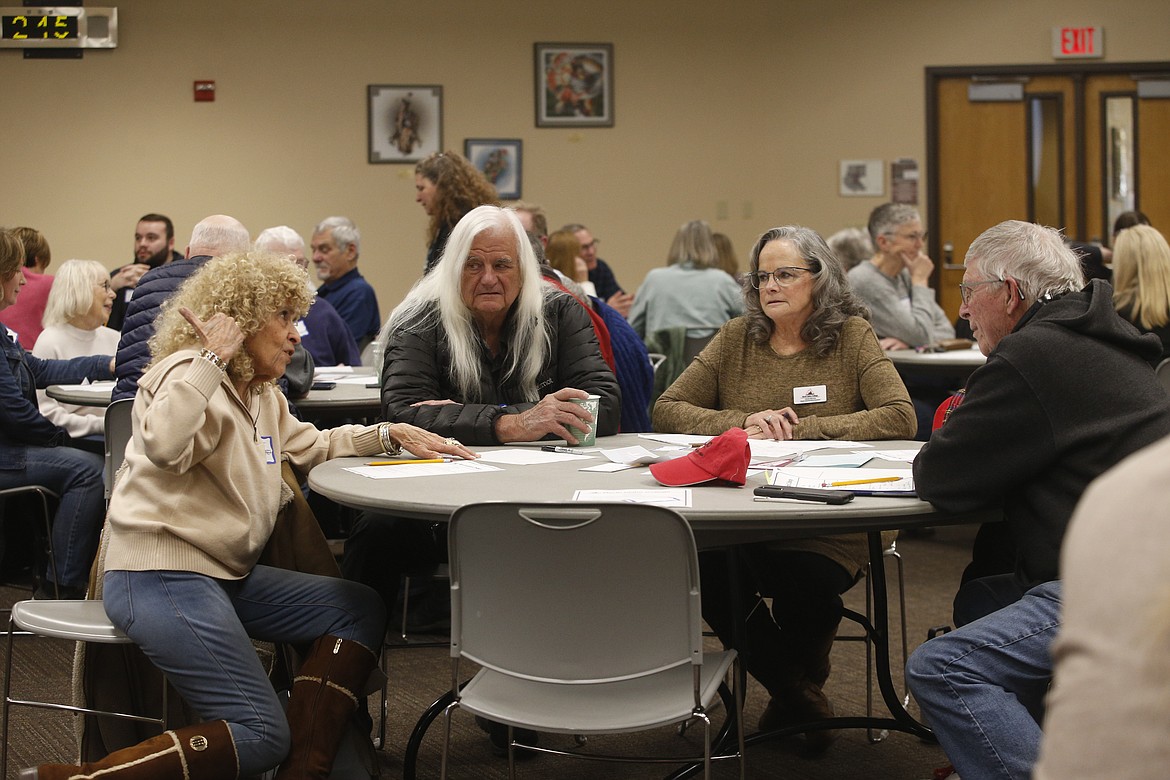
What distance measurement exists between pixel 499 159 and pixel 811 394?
657cm

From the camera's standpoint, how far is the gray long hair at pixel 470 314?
3145mm

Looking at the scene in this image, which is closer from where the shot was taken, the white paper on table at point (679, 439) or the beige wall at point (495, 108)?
the white paper on table at point (679, 439)

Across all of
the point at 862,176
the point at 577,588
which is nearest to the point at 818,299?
the point at 577,588

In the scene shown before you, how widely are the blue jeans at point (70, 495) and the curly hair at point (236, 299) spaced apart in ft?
6.35

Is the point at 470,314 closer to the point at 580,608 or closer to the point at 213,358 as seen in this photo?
the point at 213,358

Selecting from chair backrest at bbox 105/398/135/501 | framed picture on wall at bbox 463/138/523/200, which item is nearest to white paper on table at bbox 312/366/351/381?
chair backrest at bbox 105/398/135/501

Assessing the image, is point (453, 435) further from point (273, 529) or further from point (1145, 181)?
point (1145, 181)

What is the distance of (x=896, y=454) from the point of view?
2.77 m

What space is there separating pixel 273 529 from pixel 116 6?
7.62 metres

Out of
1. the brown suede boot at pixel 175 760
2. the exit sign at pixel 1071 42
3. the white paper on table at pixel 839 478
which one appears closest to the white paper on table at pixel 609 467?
the white paper on table at pixel 839 478

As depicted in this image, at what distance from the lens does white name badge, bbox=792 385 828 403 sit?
3240 mm

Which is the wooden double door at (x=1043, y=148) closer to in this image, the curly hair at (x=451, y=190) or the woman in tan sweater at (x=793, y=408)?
the curly hair at (x=451, y=190)

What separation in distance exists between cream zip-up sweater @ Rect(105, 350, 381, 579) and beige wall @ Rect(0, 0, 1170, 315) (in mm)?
7144

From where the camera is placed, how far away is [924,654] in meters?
2.08
